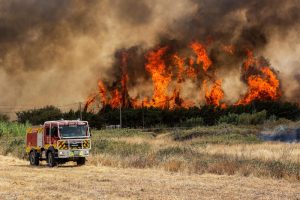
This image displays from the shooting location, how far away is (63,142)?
30.2 m

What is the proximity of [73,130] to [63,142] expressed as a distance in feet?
3.70

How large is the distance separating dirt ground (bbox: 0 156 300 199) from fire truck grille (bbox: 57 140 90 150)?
6.44 metres

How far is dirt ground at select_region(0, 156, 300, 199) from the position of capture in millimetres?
16078

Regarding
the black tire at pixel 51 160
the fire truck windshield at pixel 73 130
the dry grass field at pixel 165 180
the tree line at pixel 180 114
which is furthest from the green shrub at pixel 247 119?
the black tire at pixel 51 160

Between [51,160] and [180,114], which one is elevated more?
[180,114]

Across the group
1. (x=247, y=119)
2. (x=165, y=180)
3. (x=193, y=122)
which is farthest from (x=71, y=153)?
(x=193, y=122)

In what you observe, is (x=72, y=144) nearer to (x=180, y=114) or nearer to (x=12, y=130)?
(x=12, y=130)

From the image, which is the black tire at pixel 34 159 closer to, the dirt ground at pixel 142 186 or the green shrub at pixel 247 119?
the dirt ground at pixel 142 186

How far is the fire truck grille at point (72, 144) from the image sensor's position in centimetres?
3012

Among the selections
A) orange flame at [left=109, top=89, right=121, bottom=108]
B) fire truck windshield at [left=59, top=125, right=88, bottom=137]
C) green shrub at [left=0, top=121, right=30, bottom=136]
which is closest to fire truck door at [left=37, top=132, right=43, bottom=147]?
fire truck windshield at [left=59, top=125, right=88, bottom=137]

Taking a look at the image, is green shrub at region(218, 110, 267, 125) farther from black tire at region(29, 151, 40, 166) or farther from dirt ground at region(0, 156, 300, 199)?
dirt ground at region(0, 156, 300, 199)

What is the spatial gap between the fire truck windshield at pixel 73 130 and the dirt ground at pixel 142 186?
7.10 meters

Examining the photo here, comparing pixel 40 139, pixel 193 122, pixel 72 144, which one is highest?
pixel 193 122

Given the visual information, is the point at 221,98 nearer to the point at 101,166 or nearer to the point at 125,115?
the point at 125,115
